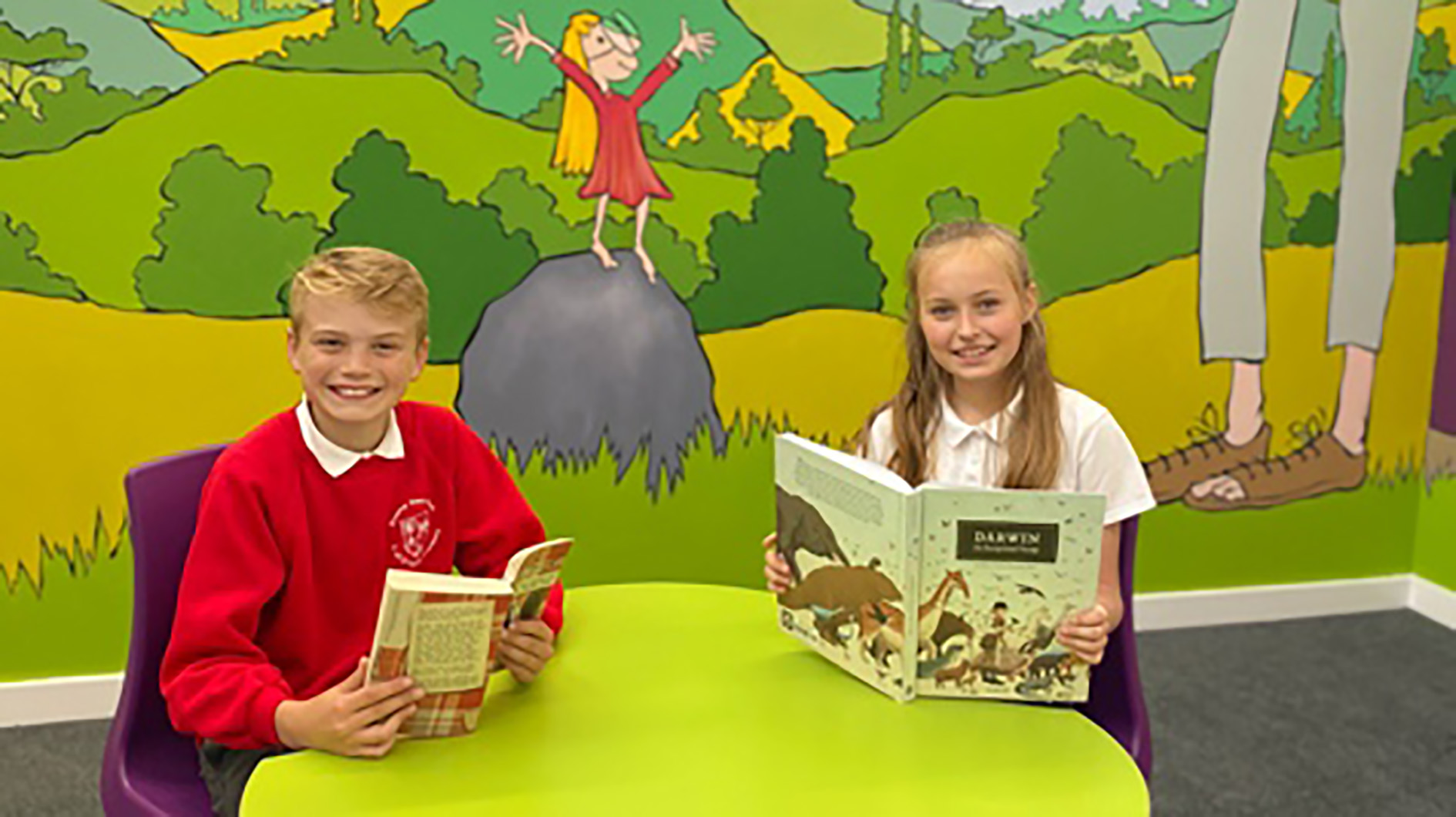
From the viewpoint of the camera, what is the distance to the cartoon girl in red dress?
316cm

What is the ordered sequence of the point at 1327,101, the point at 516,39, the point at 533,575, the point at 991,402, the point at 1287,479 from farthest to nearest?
the point at 1287,479 → the point at 1327,101 → the point at 516,39 → the point at 991,402 → the point at 533,575

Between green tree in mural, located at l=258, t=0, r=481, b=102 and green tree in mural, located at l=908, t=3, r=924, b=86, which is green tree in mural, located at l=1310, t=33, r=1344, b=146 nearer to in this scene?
green tree in mural, located at l=908, t=3, r=924, b=86

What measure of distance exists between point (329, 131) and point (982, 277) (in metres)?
1.78

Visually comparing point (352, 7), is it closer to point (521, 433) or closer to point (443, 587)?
point (521, 433)

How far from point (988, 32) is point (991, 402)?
67.7 inches

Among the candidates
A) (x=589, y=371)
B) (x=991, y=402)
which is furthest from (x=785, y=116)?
(x=991, y=402)

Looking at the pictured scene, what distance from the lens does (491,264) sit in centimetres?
319

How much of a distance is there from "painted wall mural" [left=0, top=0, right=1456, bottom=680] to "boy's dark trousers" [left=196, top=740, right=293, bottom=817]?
5.12 feet

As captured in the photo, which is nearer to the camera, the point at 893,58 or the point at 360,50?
the point at 360,50

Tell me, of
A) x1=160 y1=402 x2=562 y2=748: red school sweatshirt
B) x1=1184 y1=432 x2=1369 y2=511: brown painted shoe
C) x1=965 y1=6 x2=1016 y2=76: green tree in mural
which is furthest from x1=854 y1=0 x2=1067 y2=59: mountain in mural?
x1=160 y1=402 x2=562 y2=748: red school sweatshirt

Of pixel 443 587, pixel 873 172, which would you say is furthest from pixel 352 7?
pixel 443 587

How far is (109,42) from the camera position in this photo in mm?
2904

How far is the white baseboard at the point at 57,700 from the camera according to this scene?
3.13 m

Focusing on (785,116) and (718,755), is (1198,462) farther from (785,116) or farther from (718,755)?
(718,755)
